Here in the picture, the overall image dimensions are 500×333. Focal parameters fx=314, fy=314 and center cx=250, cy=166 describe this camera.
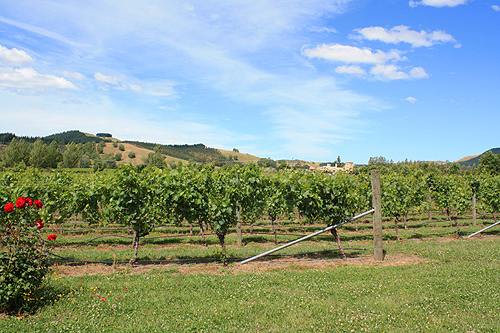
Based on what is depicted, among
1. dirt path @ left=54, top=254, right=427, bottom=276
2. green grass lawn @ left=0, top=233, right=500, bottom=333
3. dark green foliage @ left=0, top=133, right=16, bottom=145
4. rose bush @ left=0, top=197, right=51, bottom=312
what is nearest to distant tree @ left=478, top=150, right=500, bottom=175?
dirt path @ left=54, top=254, right=427, bottom=276

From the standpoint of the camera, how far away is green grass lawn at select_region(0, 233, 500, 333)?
440 centimetres

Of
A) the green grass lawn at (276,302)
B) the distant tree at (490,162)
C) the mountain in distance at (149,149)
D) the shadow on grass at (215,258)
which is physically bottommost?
the shadow on grass at (215,258)

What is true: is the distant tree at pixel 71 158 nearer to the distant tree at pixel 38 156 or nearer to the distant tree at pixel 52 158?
the distant tree at pixel 52 158

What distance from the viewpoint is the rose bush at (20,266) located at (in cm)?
457

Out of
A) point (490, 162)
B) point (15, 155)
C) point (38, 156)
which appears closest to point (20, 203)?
point (38, 156)

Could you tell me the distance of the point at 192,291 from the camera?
5801mm

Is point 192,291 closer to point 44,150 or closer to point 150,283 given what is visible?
point 150,283

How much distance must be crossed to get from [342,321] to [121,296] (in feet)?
12.2

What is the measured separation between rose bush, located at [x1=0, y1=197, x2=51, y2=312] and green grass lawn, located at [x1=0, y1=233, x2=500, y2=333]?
0.95ft

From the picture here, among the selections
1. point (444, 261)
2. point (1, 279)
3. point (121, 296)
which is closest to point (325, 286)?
point (121, 296)

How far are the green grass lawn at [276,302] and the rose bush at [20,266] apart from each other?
0.29m

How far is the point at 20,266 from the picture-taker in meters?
4.73

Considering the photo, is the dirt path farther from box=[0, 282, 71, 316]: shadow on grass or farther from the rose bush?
the rose bush

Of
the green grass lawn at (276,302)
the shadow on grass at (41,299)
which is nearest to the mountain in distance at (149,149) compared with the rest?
the green grass lawn at (276,302)
